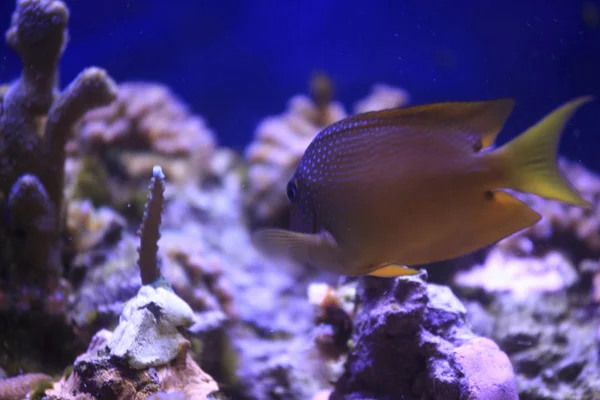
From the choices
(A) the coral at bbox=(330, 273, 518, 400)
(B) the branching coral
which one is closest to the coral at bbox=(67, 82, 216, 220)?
(B) the branching coral

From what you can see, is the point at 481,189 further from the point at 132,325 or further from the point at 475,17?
Result: the point at 475,17

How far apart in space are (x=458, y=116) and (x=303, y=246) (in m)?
0.75

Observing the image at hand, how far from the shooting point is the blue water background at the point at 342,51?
225 cm

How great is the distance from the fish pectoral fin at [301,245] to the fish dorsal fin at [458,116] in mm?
494

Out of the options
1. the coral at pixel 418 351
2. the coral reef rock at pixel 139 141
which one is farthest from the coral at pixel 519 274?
the coral reef rock at pixel 139 141

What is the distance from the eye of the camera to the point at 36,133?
103 inches

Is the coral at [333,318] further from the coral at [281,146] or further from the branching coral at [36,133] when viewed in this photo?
the coral at [281,146]

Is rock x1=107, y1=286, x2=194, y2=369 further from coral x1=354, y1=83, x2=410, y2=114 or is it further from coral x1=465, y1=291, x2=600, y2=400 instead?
coral x1=354, y1=83, x2=410, y2=114

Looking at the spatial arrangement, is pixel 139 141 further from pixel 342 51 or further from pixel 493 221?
pixel 493 221

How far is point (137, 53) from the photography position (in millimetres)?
7684

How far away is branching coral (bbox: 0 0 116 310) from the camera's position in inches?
96.7

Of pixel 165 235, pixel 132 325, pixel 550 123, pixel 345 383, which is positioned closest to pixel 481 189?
pixel 550 123

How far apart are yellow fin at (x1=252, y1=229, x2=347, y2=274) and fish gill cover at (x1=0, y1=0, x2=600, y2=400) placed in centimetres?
14

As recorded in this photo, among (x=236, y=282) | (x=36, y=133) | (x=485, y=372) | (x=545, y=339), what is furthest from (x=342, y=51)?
(x=485, y=372)
